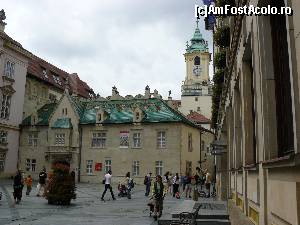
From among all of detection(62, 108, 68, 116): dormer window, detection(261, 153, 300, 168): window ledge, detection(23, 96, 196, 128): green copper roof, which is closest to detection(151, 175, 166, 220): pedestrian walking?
detection(261, 153, 300, 168): window ledge

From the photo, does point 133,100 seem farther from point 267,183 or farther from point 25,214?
point 267,183

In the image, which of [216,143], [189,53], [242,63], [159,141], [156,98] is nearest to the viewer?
[242,63]

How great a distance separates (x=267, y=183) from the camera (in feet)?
17.8

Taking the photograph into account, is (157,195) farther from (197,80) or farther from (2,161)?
(197,80)

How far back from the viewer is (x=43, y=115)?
55.9m

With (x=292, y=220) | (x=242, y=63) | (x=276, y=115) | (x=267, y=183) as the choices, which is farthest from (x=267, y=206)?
(x=242, y=63)

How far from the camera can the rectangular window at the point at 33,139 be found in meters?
53.8

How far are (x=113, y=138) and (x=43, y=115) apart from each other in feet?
38.1

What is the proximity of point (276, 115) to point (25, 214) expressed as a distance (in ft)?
48.7

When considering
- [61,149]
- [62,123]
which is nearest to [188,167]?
[61,149]

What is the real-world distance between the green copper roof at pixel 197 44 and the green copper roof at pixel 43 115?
5738cm

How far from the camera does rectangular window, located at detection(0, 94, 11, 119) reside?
50.1m

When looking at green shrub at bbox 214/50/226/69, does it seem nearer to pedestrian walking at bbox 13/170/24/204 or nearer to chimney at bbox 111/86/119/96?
pedestrian walking at bbox 13/170/24/204

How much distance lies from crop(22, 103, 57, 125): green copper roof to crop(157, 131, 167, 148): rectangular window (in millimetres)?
15571
